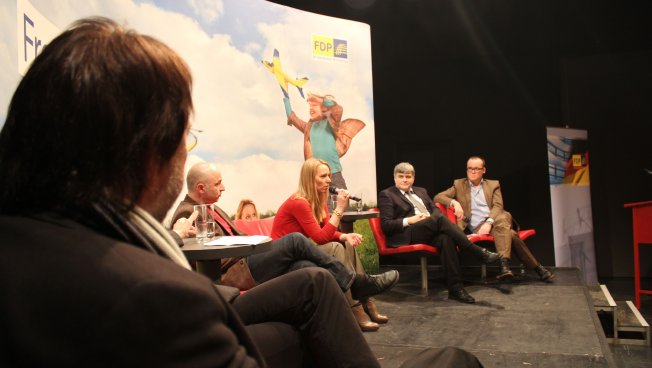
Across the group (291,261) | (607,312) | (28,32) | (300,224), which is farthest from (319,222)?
(607,312)

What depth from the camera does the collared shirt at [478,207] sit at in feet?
18.0

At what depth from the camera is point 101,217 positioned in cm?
68

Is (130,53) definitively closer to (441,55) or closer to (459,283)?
(459,283)

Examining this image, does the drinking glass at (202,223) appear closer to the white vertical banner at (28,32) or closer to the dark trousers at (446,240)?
the white vertical banner at (28,32)

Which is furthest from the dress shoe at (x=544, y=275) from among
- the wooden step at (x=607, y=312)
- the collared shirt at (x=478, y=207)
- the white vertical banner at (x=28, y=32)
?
the white vertical banner at (x=28, y=32)

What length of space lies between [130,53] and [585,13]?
21.7ft

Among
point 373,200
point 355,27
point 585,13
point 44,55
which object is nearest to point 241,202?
point 373,200

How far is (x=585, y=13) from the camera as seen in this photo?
6.12 metres

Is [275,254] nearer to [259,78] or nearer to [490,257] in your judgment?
[259,78]

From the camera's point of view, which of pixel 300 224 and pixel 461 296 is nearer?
pixel 300 224

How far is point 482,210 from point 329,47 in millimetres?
2350

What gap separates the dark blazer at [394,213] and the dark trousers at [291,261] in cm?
179

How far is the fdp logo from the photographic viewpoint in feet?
17.0

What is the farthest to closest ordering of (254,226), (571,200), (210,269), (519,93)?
(519,93)
(571,200)
(254,226)
(210,269)
